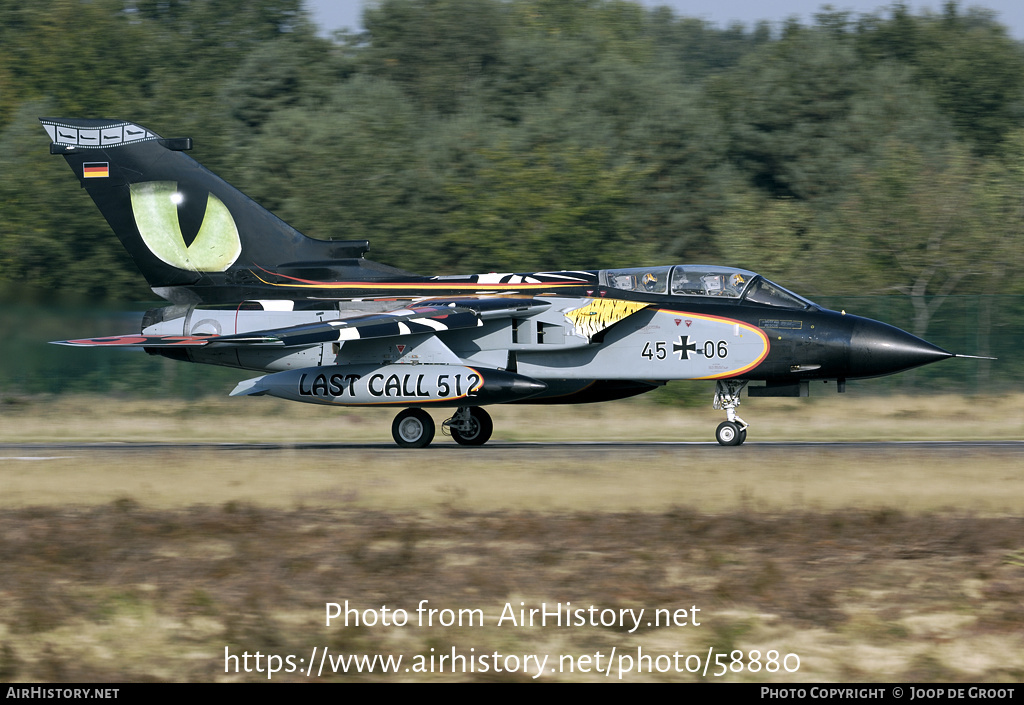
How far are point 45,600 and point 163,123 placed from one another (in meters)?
33.5

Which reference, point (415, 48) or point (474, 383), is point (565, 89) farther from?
point (474, 383)

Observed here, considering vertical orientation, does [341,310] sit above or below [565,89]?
below

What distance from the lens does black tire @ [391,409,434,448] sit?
1902 cm

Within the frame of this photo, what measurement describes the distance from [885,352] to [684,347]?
10.2 ft

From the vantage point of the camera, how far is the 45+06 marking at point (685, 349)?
18438mm

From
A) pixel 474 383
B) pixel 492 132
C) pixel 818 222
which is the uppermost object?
pixel 492 132

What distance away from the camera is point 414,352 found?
1850 centimetres

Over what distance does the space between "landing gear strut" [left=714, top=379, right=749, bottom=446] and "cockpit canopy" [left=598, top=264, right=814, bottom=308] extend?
141 centimetres

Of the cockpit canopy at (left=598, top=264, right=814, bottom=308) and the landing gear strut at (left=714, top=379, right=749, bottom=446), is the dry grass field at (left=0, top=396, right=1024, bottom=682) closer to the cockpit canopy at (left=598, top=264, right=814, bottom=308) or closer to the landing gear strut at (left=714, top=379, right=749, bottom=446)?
the landing gear strut at (left=714, top=379, right=749, bottom=446)

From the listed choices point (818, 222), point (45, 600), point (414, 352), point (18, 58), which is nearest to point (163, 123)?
point (18, 58)

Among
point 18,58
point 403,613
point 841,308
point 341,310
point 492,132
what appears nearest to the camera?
point 403,613

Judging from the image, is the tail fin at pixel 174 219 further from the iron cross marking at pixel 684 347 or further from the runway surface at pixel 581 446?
the iron cross marking at pixel 684 347

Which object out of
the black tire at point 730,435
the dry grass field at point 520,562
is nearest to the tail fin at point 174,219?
the dry grass field at point 520,562

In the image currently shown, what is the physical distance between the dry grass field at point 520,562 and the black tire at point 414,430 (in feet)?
4.98
